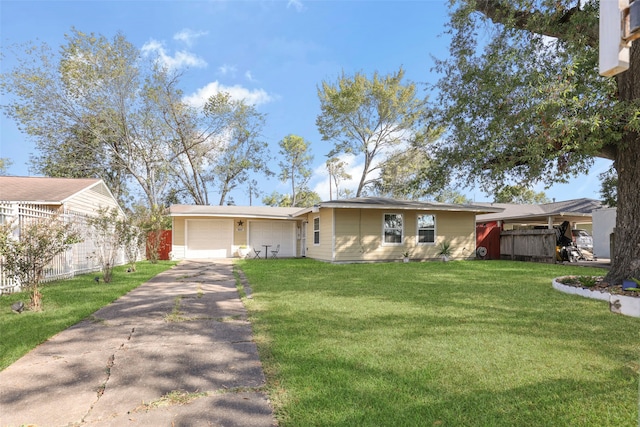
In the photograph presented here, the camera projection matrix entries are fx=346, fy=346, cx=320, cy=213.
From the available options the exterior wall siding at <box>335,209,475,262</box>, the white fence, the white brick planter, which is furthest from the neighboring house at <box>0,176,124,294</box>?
the white brick planter

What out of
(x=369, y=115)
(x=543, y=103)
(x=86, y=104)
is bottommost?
(x=543, y=103)

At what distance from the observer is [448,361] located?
9.91 feet

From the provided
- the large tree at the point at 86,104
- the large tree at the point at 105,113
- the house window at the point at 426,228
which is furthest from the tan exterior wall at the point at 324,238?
the large tree at the point at 86,104

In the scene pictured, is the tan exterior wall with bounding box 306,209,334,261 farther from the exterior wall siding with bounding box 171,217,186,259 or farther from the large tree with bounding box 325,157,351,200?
the large tree with bounding box 325,157,351,200

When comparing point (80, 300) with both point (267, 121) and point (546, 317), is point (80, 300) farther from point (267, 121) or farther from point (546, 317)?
point (267, 121)

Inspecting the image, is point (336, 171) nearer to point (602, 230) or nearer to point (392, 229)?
point (392, 229)

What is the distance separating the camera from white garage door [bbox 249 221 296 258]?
1853cm

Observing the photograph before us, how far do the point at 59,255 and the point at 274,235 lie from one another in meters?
10.9

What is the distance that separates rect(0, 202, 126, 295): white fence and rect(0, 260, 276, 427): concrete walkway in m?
3.65

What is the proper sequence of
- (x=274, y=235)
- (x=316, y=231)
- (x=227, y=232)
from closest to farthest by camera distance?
1. (x=316, y=231)
2. (x=227, y=232)
3. (x=274, y=235)

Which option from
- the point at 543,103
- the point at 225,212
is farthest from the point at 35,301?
the point at 225,212

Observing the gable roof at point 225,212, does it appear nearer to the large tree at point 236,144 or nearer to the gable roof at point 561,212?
the large tree at point 236,144

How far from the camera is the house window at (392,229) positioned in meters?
14.5

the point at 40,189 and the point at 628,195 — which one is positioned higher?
the point at 40,189
